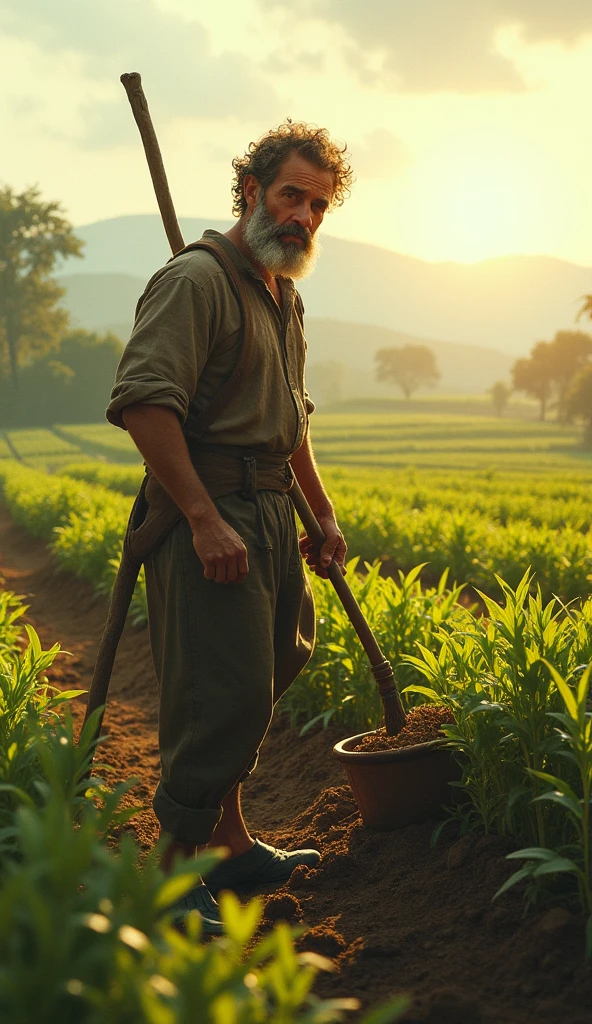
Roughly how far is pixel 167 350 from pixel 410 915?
183 centimetres

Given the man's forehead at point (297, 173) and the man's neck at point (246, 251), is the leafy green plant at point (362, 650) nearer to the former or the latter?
the man's neck at point (246, 251)

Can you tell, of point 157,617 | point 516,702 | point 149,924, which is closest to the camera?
point 149,924

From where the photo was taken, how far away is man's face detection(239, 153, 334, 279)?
129 inches

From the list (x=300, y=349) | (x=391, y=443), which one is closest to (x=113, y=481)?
(x=300, y=349)

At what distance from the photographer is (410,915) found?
2.85 m

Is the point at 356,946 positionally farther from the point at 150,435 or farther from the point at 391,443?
the point at 391,443

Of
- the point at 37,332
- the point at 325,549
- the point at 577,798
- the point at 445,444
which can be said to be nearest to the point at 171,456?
the point at 325,549

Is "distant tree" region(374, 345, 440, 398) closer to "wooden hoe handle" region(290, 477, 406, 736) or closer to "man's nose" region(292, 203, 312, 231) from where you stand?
"wooden hoe handle" region(290, 477, 406, 736)

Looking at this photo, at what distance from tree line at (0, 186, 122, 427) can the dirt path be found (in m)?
61.6

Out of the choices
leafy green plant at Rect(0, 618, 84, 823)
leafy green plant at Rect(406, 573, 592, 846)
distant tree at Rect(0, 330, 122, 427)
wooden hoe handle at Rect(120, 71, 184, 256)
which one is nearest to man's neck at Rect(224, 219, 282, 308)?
wooden hoe handle at Rect(120, 71, 184, 256)

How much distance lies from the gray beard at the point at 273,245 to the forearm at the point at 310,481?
2.55 feet

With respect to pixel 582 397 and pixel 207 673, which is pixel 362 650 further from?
pixel 582 397

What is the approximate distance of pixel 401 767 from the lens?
328cm

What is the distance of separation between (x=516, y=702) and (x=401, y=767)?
63cm
